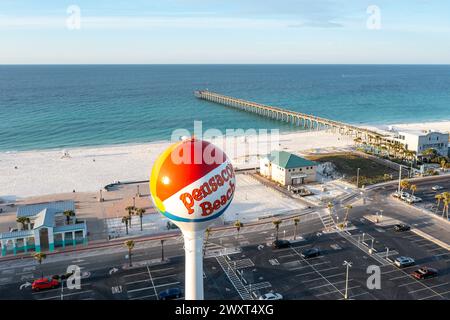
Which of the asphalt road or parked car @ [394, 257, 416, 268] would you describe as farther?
parked car @ [394, 257, 416, 268]

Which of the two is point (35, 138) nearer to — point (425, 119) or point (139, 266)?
point (139, 266)

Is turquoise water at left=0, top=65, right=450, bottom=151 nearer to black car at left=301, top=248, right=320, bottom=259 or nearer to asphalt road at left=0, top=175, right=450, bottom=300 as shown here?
asphalt road at left=0, top=175, right=450, bottom=300

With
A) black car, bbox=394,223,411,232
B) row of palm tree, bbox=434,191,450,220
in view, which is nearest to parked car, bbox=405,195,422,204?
row of palm tree, bbox=434,191,450,220

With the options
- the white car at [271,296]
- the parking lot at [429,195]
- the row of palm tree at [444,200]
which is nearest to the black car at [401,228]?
the row of palm tree at [444,200]

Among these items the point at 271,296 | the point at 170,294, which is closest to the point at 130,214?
the point at 170,294

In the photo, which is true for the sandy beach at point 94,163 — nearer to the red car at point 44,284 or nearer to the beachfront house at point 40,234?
the beachfront house at point 40,234

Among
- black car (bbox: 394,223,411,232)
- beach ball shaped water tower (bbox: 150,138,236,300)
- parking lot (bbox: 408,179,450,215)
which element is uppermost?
beach ball shaped water tower (bbox: 150,138,236,300)
